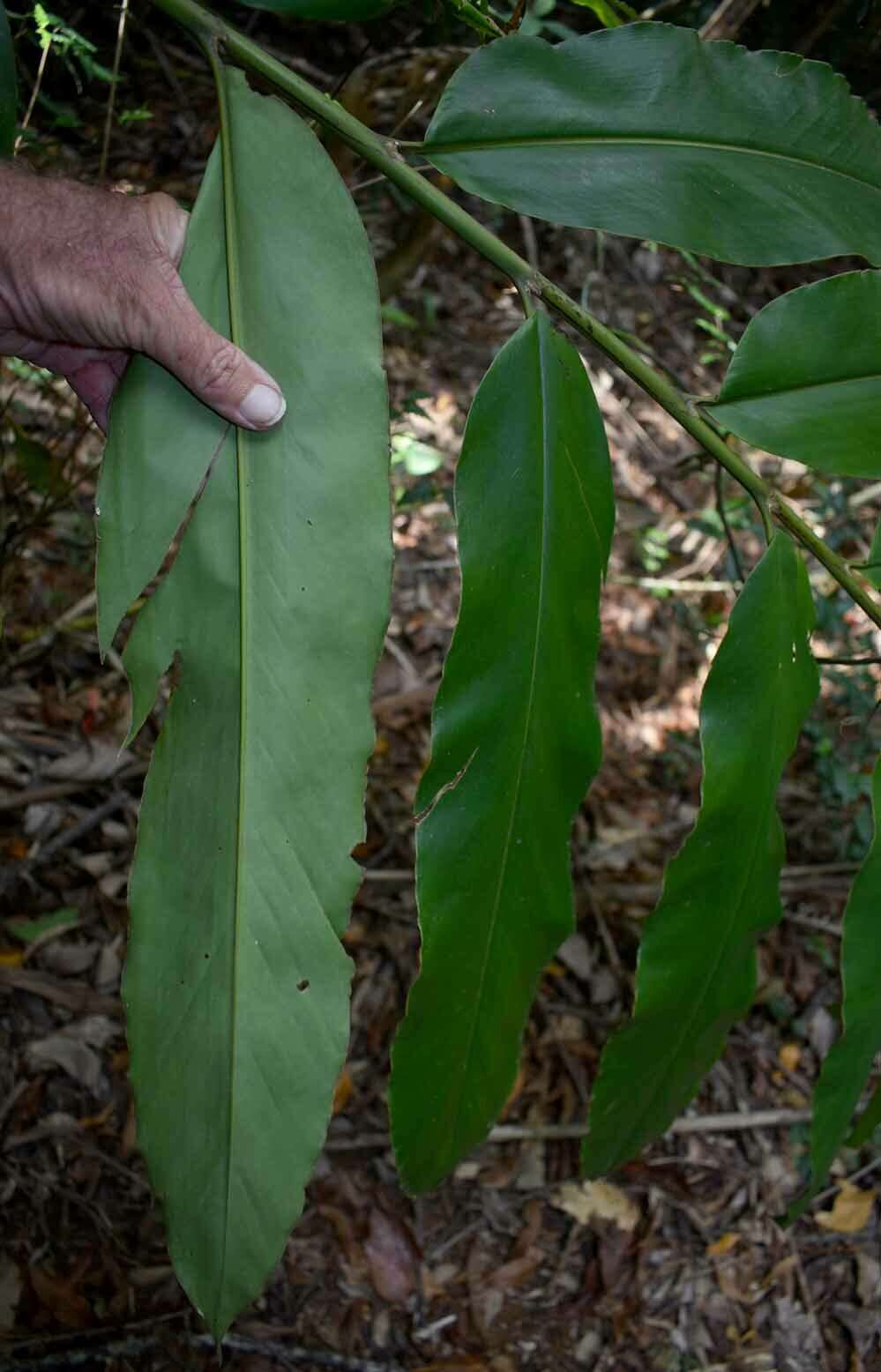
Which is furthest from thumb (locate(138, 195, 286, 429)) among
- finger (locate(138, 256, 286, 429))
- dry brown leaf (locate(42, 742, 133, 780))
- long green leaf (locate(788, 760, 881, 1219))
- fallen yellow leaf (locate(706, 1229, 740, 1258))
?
fallen yellow leaf (locate(706, 1229, 740, 1258))

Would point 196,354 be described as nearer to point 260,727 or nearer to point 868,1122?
point 260,727

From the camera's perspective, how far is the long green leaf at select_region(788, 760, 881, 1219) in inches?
37.8

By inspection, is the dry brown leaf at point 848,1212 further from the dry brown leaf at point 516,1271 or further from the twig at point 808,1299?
the dry brown leaf at point 516,1271

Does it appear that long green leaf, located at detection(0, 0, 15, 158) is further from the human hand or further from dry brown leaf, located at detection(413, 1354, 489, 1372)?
dry brown leaf, located at detection(413, 1354, 489, 1372)

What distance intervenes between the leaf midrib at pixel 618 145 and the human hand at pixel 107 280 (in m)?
0.24

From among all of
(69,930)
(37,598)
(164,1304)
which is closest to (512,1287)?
(164,1304)

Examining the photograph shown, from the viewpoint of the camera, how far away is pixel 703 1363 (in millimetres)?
1863

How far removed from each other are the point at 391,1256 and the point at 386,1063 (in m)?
0.31

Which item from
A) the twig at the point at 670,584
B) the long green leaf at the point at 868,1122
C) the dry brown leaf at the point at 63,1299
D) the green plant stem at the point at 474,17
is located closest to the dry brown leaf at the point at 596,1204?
the dry brown leaf at the point at 63,1299

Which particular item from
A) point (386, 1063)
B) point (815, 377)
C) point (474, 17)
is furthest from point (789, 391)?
point (386, 1063)

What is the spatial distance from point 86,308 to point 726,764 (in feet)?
2.28

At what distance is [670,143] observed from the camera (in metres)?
0.92

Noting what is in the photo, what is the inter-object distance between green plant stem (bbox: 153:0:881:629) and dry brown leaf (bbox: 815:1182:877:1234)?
5.49 ft

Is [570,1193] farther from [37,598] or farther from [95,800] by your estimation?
[37,598]
